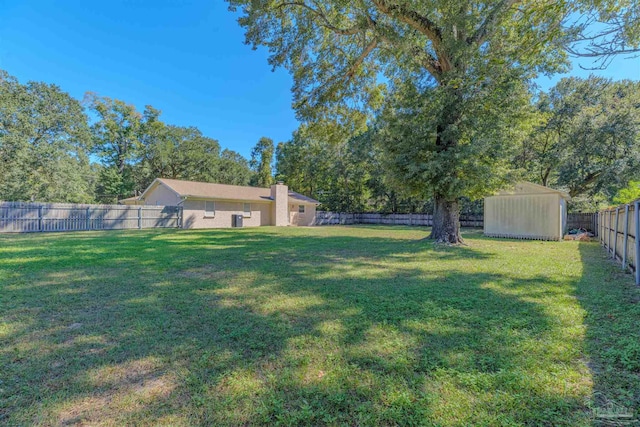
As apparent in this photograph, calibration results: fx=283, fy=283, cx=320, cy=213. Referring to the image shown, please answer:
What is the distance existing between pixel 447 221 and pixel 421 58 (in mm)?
5887

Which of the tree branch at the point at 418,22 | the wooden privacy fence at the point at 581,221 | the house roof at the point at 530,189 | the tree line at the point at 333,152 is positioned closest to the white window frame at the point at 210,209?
the tree line at the point at 333,152

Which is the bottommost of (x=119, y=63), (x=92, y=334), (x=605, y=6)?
(x=92, y=334)

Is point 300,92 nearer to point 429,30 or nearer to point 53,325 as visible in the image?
point 429,30

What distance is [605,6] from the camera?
14.7 ft

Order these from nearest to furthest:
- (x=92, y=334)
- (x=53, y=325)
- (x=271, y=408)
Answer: (x=271, y=408) → (x=92, y=334) → (x=53, y=325)

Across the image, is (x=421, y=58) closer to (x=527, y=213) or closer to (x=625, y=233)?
(x=625, y=233)

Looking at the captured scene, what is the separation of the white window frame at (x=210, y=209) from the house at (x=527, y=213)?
682 inches

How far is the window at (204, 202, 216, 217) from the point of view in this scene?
65.8ft

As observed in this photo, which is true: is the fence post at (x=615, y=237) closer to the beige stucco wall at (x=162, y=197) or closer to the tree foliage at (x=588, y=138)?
the tree foliage at (x=588, y=138)

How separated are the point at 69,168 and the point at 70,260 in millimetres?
22785

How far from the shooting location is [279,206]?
23969mm

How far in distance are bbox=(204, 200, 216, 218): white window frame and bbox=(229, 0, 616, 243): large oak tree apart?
Result: 37.0ft

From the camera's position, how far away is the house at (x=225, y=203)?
19.4 metres

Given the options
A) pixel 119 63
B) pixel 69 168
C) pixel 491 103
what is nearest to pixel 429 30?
pixel 491 103
